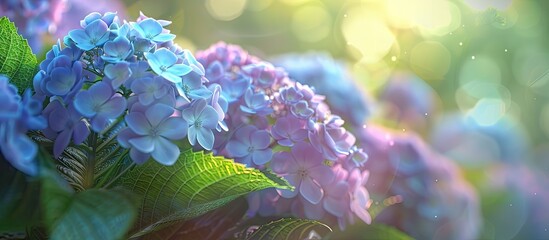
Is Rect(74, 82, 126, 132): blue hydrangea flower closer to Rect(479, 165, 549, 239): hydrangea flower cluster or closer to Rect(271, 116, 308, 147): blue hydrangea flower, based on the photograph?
Rect(271, 116, 308, 147): blue hydrangea flower

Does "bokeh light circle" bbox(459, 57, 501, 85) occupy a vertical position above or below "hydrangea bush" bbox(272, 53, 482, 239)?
below

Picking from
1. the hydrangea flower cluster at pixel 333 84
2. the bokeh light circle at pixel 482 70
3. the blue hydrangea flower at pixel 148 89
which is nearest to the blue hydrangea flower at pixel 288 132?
the blue hydrangea flower at pixel 148 89

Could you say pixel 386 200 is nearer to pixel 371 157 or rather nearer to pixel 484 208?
pixel 371 157

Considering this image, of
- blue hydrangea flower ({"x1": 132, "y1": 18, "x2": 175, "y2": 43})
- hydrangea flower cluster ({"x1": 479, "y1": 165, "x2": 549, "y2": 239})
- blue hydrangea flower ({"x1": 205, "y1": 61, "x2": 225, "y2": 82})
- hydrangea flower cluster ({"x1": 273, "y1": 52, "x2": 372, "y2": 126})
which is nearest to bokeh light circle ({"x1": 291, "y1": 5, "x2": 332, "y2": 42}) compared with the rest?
hydrangea flower cluster ({"x1": 479, "y1": 165, "x2": 549, "y2": 239})

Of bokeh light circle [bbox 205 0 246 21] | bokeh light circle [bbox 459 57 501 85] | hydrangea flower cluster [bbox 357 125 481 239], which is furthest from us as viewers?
bokeh light circle [bbox 205 0 246 21]

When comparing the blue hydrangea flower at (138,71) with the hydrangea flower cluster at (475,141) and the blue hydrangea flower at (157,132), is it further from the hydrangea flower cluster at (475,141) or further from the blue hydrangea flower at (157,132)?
the hydrangea flower cluster at (475,141)

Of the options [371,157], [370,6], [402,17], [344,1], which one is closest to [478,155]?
[371,157]
